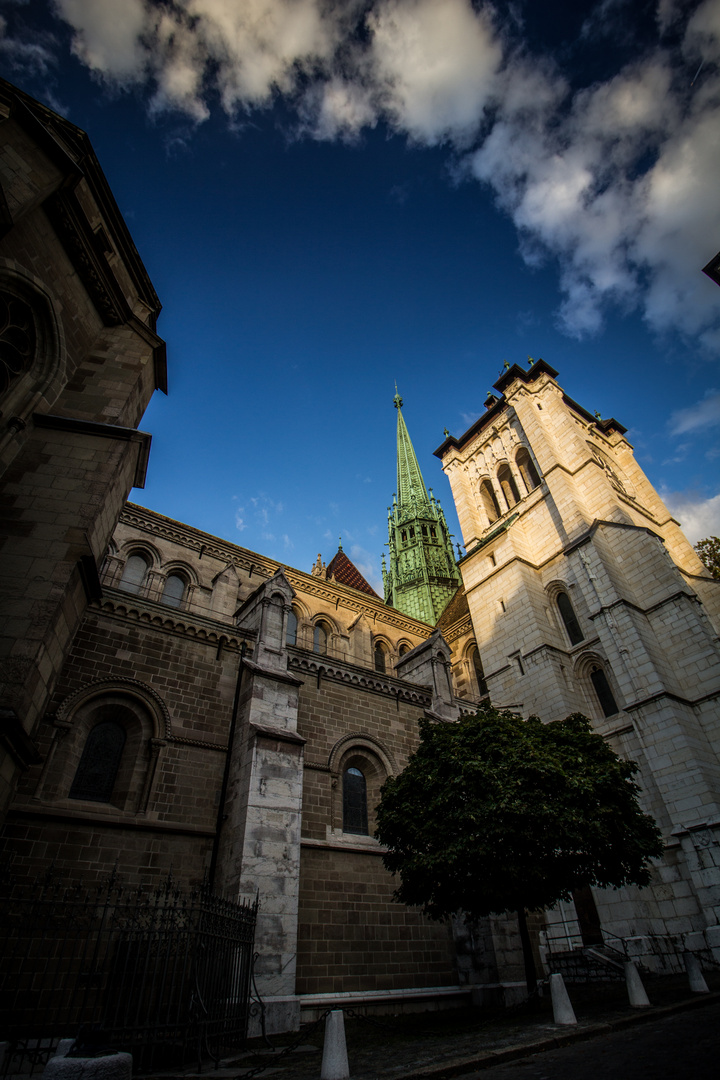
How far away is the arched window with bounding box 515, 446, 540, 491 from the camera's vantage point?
92.5 feet

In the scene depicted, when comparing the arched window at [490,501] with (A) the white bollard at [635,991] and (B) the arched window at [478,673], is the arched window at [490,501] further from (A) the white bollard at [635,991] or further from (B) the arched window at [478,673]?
(A) the white bollard at [635,991]

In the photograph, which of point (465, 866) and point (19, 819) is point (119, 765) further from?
point (465, 866)

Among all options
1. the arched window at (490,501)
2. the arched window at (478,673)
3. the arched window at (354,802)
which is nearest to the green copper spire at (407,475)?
the arched window at (490,501)

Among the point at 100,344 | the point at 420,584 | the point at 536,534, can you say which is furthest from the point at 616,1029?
Result: the point at 420,584

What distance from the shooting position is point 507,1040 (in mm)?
6902

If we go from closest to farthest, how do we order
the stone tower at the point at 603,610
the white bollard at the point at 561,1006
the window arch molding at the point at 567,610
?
the white bollard at the point at 561,1006
the stone tower at the point at 603,610
the window arch molding at the point at 567,610

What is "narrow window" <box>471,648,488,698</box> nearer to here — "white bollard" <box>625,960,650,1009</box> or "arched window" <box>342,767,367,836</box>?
"arched window" <box>342,767,367,836</box>

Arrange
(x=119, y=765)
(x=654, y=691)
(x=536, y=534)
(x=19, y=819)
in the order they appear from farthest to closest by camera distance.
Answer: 1. (x=536, y=534)
2. (x=654, y=691)
3. (x=119, y=765)
4. (x=19, y=819)

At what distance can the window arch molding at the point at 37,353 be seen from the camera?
29.5 feet

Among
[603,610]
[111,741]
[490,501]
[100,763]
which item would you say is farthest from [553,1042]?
[490,501]

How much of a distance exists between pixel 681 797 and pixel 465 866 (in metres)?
8.58

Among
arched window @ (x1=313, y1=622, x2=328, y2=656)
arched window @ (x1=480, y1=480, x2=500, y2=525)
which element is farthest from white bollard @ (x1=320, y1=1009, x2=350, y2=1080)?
arched window @ (x1=480, y1=480, x2=500, y2=525)

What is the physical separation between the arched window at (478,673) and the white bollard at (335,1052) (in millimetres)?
19571

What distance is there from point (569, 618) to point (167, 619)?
634 inches
